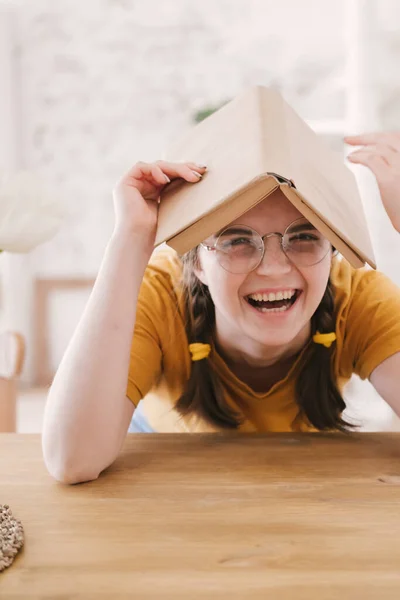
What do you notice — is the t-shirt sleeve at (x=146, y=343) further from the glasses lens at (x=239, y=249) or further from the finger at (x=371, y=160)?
the finger at (x=371, y=160)

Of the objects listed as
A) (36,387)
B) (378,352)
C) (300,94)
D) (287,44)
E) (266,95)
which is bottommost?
(36,387)

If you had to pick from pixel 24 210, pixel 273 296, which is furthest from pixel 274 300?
pixel 24 210

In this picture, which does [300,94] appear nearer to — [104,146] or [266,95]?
[104,146]

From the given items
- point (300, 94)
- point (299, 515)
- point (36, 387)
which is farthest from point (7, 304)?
point (299, 515)

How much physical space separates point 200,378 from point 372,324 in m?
0.32

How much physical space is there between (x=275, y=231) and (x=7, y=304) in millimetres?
3365

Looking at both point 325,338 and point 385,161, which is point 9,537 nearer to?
point 325,338

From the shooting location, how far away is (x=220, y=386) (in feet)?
3.89

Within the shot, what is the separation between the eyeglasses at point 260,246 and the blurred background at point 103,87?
3.02 metres

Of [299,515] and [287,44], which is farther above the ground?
[287,44]

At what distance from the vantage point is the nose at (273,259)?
95 centimetres

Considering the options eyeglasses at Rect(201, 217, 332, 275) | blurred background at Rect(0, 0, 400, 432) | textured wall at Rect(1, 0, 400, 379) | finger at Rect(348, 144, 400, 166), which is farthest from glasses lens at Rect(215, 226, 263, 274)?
textured wall at Rect(1, 0, 400, 379)

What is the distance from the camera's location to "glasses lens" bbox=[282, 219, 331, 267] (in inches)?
37.3

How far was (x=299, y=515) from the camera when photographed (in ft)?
2.33
